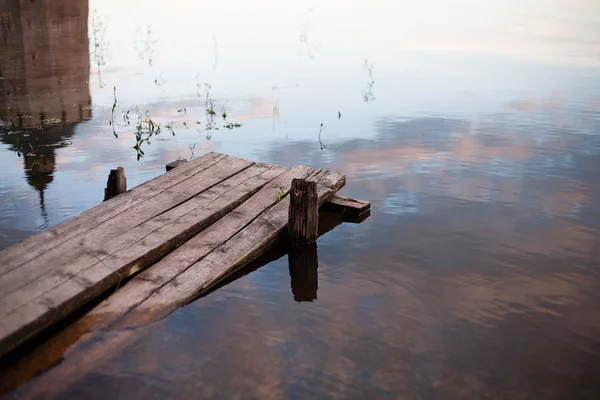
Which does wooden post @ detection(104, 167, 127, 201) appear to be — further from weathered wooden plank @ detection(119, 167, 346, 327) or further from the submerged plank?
weathered wooden plank @ detection(119, 167, 346, 327)

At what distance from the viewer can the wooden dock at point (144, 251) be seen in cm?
470

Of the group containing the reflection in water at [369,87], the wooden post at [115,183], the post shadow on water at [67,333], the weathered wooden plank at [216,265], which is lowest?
the post shadow on water at [67,333]

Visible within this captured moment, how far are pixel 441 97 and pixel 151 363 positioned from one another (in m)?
12.6

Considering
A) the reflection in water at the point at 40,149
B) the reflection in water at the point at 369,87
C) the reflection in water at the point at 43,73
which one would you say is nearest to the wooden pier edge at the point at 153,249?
the reflection in water at the point at 40,149

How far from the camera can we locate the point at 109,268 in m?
5.13

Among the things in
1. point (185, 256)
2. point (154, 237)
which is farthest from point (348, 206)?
point (154, 237)

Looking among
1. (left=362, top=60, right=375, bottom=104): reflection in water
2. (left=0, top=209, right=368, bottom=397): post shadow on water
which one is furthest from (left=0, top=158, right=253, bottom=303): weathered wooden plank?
(left=362, top=60, right=375, bottom=104): reflection in water

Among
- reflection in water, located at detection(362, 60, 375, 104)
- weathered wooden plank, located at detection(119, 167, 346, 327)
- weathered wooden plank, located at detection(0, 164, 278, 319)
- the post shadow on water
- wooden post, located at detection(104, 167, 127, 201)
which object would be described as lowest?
the post shadow on water

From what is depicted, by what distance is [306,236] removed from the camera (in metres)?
6.56

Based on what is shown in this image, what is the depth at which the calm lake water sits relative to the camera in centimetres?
462

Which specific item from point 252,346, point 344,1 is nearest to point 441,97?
point 252,346

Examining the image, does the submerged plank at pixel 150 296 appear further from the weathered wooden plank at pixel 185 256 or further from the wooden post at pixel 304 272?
the wooden post at pixel 304 272

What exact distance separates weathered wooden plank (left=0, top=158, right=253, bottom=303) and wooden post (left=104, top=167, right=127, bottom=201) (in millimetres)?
448

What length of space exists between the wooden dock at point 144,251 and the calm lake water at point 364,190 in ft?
0.92
